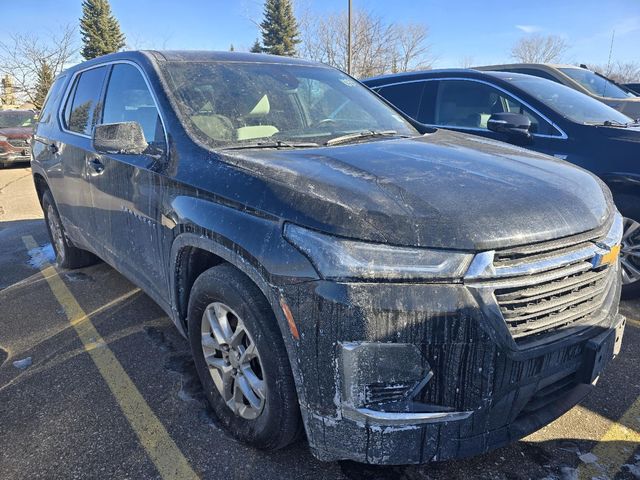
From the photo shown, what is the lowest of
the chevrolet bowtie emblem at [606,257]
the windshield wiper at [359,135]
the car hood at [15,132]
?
the car hood at [15,132]

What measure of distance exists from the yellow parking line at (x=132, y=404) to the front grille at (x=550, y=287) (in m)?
1.59

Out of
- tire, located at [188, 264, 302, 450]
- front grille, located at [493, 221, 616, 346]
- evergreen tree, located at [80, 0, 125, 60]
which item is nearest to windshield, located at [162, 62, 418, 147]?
tire, located at [188, 264, 302, 450]

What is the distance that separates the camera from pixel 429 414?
175 cm

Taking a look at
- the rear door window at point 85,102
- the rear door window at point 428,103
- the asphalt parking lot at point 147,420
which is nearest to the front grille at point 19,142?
the rear door window at point 85,102

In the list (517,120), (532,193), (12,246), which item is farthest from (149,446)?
(12,246)

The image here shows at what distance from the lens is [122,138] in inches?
108

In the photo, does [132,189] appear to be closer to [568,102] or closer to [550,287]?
[550,287]

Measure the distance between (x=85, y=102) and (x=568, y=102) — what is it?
4.23m

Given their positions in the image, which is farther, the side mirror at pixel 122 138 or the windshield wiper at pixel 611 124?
the windshield wiper at pixel 611 124

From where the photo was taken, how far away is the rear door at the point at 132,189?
2756mm

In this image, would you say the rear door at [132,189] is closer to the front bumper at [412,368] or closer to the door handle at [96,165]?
the door handle at [96,165]

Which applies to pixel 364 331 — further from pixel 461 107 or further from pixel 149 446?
pixel 461 107

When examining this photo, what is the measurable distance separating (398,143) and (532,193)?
92cm

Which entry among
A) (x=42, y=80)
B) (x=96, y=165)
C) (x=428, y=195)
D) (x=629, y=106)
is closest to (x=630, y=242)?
(x=428, y=195)
